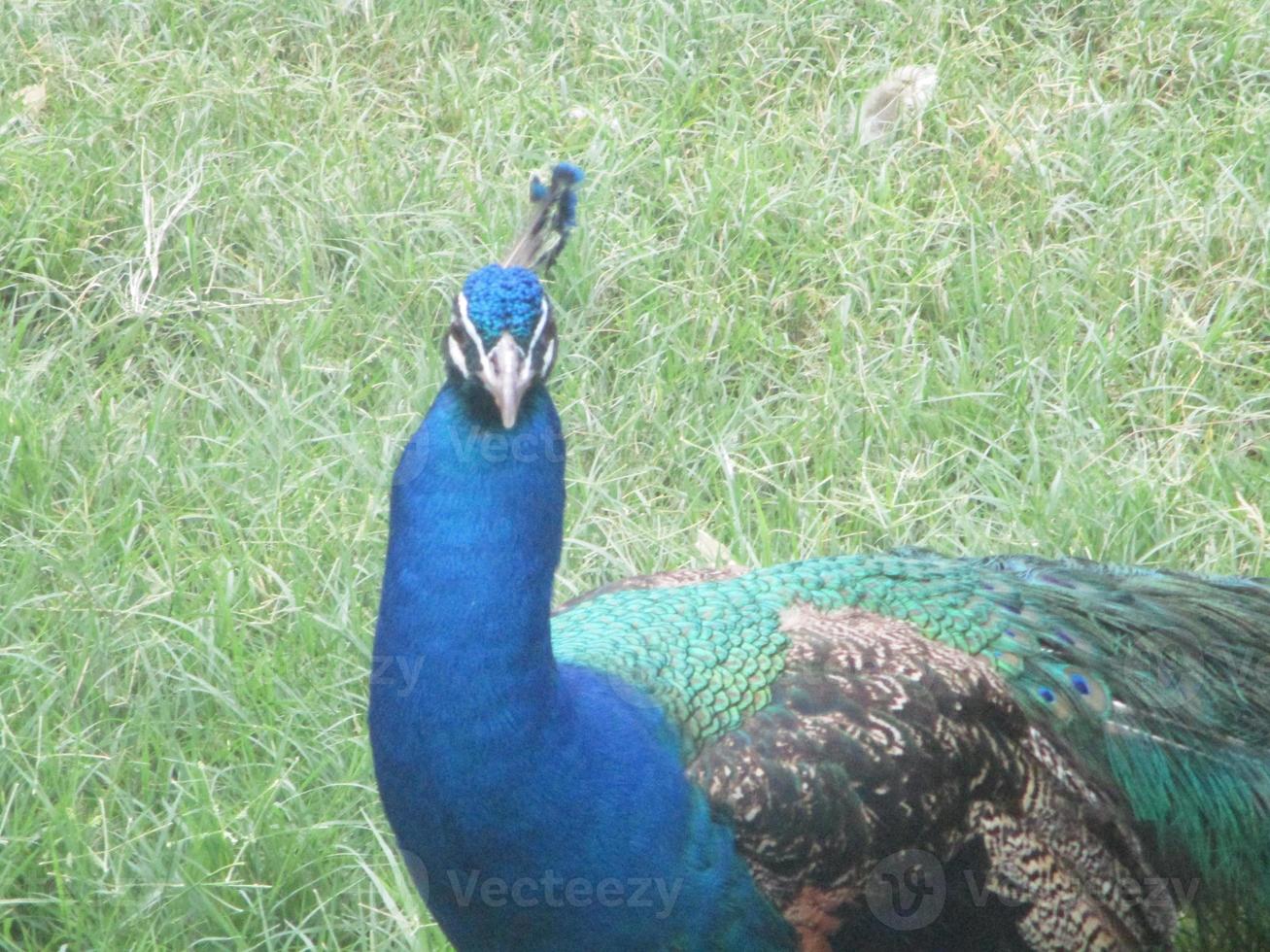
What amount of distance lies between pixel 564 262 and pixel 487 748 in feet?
6.69

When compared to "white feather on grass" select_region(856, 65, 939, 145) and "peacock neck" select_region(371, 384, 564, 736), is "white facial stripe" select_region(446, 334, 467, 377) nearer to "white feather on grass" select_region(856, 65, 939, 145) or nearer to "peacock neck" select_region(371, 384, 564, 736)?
"peacock neck" select_region(371, 384, 564, 736)

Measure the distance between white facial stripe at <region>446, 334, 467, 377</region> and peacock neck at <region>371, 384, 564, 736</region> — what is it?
32mm

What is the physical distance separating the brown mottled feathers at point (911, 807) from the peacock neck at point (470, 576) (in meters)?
0.29

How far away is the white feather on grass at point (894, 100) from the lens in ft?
14.5

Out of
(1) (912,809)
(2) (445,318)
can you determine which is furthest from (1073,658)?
(2) (445,318)

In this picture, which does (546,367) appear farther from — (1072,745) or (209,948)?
(209,948)

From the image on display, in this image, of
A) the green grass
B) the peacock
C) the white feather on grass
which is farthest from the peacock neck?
the white feather on grass

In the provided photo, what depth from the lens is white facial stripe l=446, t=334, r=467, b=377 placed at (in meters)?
2.09

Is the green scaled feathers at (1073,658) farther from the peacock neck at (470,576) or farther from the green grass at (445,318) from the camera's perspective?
the green grass at (445,318)

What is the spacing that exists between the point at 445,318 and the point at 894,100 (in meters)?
1.33

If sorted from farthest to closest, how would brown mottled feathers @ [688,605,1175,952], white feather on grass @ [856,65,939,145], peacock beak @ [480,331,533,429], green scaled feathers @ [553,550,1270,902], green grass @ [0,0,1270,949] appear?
white feather on grass @ [856,65,939,145]
green grass @ [0,0,1270,949]
green scaled feathers @ [553,550,1270,902]
brown mottled feathers @ [688,605,1175,952]
peacock beak @ [480,331,533,429]

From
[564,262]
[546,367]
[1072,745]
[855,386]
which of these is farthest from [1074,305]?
[546,367]

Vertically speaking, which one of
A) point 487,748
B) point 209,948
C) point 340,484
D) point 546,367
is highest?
point 546,367

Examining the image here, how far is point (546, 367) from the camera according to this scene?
2123 mm
